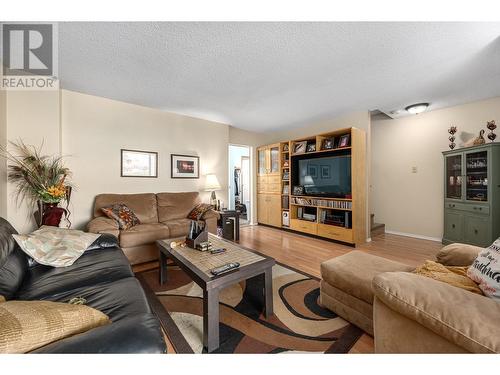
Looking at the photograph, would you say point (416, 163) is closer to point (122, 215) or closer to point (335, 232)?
point (335, 232)

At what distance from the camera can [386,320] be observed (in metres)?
1.00

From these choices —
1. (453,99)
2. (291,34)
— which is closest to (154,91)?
(291,34)

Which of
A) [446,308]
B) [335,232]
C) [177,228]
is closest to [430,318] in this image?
[446,308]

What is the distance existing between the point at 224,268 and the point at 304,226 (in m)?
3.00

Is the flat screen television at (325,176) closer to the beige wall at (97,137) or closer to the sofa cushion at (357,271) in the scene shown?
the beige wall at (97,137)

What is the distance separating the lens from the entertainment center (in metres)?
3.46

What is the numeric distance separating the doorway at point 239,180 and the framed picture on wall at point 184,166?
5.82ft

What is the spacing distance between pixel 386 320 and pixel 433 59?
251 cm

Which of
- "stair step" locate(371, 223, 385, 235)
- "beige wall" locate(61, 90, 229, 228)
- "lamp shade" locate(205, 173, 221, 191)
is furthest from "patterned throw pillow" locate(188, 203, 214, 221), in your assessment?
"stair step" locate(371, 223, 385, 235)

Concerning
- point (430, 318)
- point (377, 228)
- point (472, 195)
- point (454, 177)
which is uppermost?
point (454, 177)

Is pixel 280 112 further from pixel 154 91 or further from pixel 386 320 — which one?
pixel 386 320

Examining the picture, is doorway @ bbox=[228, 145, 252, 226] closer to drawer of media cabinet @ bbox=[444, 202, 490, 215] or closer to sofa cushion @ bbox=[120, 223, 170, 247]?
sofa cushion @ bbox=[120, 223, 170, 247]

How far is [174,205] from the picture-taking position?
3.48 meters

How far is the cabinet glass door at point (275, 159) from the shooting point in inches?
187
